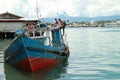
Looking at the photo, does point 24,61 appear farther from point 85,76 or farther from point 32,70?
point 85,76

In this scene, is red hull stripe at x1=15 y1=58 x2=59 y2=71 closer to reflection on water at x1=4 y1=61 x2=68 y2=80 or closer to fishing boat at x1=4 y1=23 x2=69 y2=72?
fishing boat at x1=4 y1=23 x2=69 y2=72

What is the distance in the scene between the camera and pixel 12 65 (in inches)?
969

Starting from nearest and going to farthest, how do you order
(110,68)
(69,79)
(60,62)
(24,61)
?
(69,79), (24,61), (110,68), (60,62)

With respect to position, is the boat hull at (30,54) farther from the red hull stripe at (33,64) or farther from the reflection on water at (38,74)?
the reflection on water at (38,74)

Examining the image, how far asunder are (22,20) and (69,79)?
37694 mm

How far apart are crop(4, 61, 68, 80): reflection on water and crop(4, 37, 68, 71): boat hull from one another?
0.35 metres

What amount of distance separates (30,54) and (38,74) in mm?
1282

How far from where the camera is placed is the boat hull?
71.8 feet

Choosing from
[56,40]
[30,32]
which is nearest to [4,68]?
[30,32]

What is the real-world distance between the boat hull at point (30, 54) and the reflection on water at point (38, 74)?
348mm

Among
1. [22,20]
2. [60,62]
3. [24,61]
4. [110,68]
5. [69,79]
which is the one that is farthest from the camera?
[22,20]

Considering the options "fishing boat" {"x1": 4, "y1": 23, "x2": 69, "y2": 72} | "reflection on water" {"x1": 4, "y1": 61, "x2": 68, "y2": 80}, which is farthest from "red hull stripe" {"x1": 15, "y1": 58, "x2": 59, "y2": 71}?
"reflection on water" {"x1": 4, "y1": 61, "x2": 68, "y2": 80}

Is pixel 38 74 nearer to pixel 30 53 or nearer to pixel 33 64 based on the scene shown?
pixel 33 64

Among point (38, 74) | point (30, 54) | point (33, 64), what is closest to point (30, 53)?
point (30, 54)
